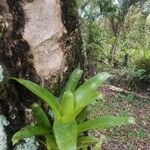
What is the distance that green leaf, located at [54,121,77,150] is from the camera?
8.68 feet

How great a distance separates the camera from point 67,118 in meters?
2.89

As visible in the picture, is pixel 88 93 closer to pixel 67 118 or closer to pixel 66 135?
pixel 67 118

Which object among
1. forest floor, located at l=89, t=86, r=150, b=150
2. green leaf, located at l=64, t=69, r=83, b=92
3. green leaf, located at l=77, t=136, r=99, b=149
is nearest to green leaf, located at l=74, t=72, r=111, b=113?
green leaf, located at l=64, t=69, r=83, b=92

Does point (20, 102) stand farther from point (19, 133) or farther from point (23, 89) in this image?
point (19, 133)

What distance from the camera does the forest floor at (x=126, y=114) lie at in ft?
22.9

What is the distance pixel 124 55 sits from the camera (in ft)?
47.1

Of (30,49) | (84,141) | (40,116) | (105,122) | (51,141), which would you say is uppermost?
(30,49)

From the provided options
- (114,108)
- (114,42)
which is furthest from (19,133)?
(114,42)

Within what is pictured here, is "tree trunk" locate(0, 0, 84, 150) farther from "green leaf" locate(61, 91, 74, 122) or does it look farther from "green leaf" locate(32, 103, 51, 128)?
"green leaf" locate(61, 91, 74, 122)

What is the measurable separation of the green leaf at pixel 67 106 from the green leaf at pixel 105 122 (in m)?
0.16

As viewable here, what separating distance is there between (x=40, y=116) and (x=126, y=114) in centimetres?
593

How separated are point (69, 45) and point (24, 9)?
0.54 m

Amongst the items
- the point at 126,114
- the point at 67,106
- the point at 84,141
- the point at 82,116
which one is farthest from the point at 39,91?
the point at 126,114

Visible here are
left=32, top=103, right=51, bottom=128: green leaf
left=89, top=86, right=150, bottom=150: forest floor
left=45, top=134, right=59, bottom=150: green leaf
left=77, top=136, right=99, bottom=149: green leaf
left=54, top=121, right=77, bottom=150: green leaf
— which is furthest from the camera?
left=89, top=86, right=150, bottom=150: forest floor
